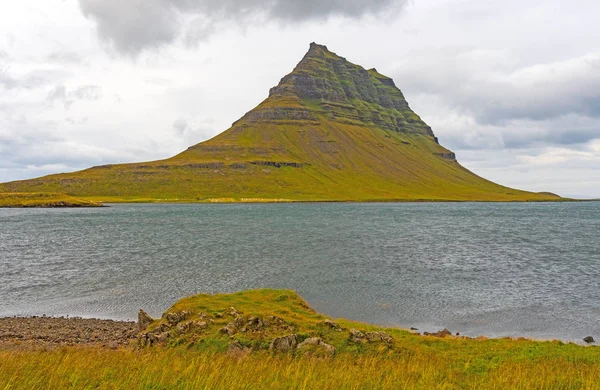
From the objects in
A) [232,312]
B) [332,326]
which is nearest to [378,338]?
[332,326]

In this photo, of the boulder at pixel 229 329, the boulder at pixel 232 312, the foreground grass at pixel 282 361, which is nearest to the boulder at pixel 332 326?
the foreground grass at pixel 282 361

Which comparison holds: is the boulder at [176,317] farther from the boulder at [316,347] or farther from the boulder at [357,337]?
the boulder at [357,337]

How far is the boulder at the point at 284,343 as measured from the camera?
20781 mm

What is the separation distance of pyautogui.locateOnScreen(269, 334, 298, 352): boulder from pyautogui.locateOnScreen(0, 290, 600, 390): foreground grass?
0.41m

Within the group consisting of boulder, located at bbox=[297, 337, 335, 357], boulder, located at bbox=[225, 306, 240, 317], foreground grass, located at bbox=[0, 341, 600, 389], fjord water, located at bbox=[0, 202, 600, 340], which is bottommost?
fjord water, located at bbox=[0, 202, 600, 340]

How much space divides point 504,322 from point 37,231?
108m

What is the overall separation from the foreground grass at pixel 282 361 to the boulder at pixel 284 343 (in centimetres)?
41

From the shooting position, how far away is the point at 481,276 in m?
52.3

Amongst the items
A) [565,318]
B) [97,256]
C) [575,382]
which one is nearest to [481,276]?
[565,318]

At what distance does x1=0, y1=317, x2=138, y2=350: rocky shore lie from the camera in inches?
1023

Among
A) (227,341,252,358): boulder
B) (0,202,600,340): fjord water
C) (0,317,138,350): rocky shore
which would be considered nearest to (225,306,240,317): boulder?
(227,341,252,358): boulder

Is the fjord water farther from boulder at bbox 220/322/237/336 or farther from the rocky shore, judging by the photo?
boulder at bbox 220/322/237/336

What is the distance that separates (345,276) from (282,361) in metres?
34.9

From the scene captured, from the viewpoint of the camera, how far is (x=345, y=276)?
50.8 m
